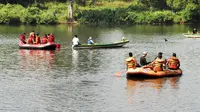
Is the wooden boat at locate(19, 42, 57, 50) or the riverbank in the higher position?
the riverbank

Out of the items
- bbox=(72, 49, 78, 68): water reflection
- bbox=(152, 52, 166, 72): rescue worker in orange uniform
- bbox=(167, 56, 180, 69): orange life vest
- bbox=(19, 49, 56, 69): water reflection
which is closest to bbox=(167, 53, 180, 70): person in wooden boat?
bbox=(167, 56, 180, 69): orange life vest

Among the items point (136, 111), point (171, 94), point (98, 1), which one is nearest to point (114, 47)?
point (171, 94)

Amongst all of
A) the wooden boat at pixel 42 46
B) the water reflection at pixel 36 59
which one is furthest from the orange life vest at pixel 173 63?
the wooden boat at pixel 42 46

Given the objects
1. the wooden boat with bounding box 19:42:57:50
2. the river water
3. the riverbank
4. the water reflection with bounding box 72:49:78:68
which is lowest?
the river water

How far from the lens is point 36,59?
46125mm

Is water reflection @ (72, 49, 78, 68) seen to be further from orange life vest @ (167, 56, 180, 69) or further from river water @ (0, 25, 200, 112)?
orange life vest @ (167, 56, 180, 69)

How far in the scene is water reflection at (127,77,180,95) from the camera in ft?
109

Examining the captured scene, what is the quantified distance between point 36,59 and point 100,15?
180ft

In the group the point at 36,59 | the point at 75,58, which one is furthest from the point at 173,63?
the point at 36,59

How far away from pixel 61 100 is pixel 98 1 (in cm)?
8500

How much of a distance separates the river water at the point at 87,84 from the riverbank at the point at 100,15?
46.4 m

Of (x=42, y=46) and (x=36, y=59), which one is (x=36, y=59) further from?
(x=42, y=46)

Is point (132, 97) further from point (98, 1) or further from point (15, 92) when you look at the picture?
point (98, 1)

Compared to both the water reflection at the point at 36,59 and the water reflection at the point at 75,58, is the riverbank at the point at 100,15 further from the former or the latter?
the water reflection at the point at 75,58
